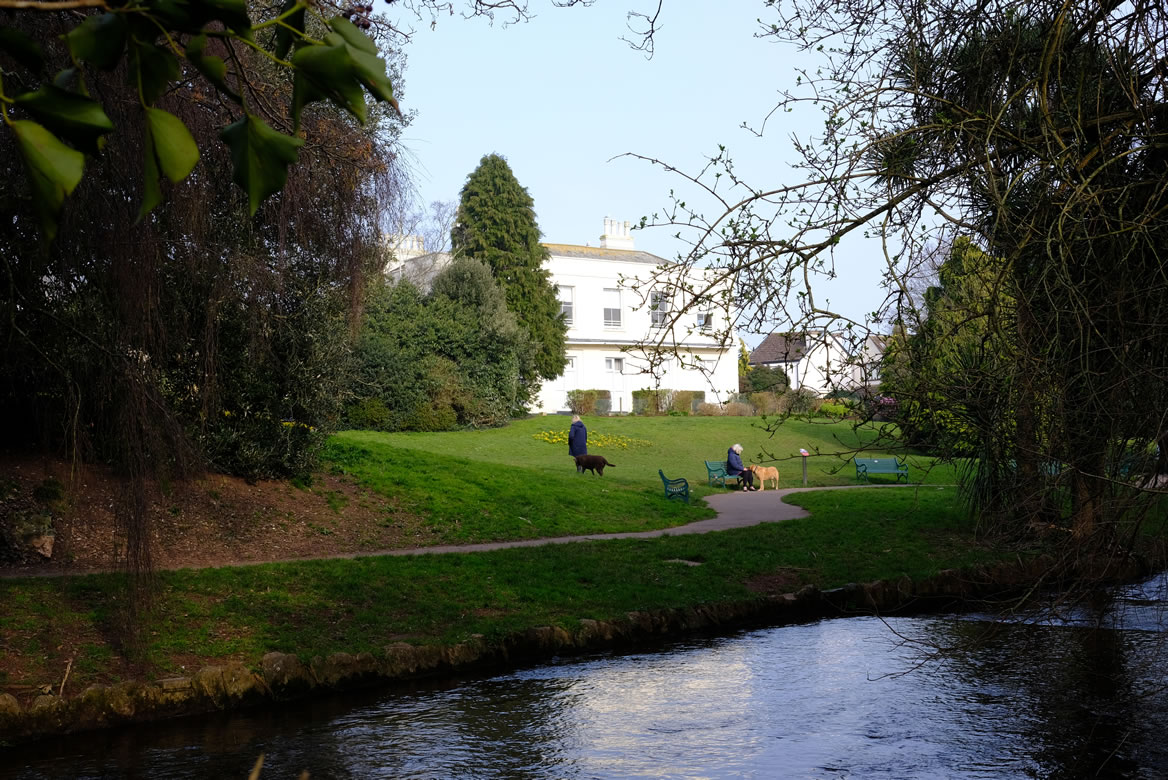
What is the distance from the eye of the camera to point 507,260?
49.2m

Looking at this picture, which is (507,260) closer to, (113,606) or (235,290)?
(235,290)

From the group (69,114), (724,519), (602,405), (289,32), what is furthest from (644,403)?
(69,114)

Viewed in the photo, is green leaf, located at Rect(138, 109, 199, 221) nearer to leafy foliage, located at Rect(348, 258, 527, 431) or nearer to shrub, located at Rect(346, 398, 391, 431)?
leafy foliage, located at Rect(348, 258, 527, 431)

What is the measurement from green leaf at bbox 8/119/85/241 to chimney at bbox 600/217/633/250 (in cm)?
6068

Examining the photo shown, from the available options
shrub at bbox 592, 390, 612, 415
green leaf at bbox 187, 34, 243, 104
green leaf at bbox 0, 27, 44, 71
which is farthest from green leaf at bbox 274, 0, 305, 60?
shrub at bbox 592, 390, 612, 415


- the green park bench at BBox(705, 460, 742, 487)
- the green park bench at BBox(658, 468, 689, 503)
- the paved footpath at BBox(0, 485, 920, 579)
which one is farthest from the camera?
the green park bench at BBox(705, 460, 742, 487)

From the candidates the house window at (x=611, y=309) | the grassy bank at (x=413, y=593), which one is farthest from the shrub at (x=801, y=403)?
the house window at (x=611, y=309)

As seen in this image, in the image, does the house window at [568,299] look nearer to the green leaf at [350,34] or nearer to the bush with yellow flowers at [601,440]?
the bush with yellow flowers at [601,440]

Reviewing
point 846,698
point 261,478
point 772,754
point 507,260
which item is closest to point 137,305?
point 772,754


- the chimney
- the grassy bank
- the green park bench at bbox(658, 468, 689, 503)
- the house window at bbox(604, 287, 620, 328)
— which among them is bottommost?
the grassy bank

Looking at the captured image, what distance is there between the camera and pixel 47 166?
1532 mm

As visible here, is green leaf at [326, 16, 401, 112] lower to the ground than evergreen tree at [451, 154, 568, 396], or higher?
lower

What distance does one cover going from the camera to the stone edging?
29.7 ft

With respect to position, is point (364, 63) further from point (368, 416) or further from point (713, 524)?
point (368, 416)
